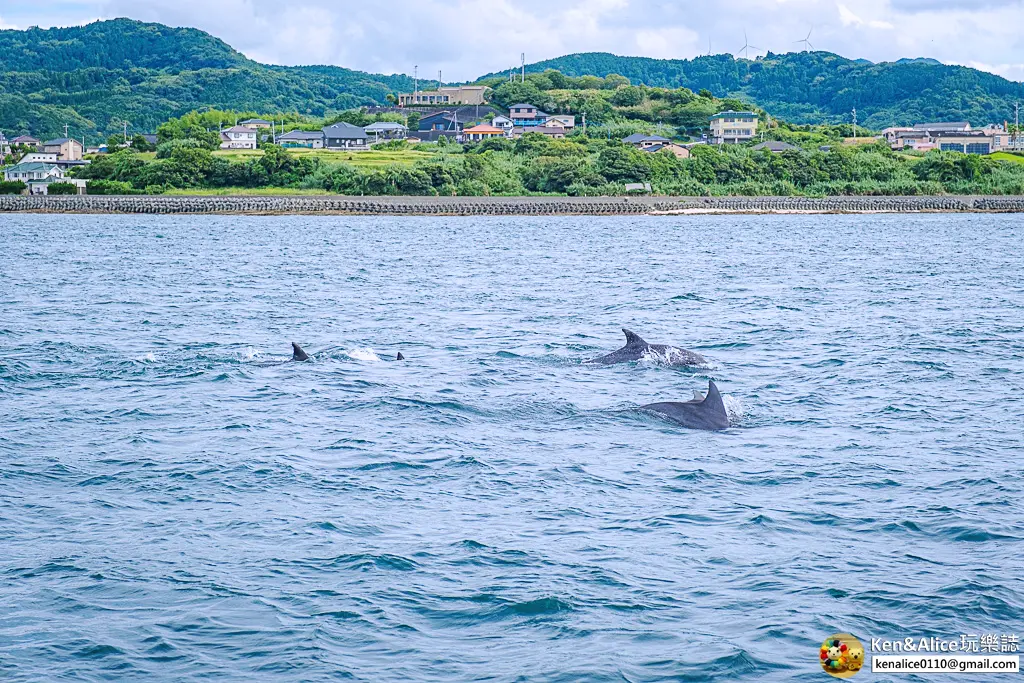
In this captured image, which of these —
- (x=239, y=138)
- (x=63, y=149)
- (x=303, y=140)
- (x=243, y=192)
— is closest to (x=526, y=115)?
(x=303, y=140)

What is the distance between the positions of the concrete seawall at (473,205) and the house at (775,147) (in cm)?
2184

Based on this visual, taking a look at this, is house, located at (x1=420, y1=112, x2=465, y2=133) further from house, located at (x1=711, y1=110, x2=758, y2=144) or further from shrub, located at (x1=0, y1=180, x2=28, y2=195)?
shrub, located at (x1=0, y1=180, x2=28, y2=195)

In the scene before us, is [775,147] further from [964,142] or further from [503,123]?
[964,142]

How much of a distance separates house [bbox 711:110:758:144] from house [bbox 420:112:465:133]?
38.0 m

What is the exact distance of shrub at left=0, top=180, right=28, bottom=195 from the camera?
123812 millimetres

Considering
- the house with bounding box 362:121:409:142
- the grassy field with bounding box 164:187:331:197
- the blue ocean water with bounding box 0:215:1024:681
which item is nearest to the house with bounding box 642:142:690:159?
the house with bounding box 362:121:409:142

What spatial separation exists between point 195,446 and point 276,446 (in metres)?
1.47

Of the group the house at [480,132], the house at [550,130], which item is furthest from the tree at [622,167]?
the house at [550,130]

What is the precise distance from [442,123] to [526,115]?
56.0ft

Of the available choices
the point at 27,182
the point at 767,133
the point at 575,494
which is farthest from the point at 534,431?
the point at 767,133

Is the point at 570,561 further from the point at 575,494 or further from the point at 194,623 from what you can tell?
the point at 194,623

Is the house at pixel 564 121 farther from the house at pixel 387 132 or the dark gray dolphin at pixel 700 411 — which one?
the dark gray dolphin at pixel 700 411

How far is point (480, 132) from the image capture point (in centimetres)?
16612

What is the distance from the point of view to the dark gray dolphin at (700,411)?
21.8 m
